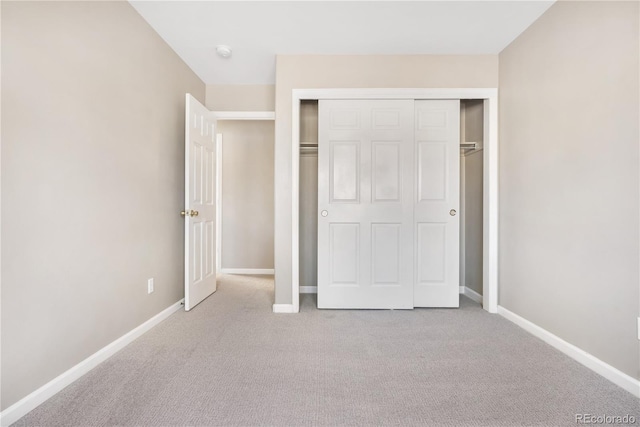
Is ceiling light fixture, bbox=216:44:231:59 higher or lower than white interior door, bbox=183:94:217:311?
higher

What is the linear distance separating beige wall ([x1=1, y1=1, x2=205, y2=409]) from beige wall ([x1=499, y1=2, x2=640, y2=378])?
9.60 ft

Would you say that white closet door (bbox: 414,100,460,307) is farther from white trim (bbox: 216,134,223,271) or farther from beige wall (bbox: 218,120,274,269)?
white trim (bbox: 216,134,223,271)

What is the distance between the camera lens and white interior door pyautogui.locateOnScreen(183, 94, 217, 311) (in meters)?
2.58

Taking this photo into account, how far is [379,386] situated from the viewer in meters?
1.53

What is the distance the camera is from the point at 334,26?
225cm

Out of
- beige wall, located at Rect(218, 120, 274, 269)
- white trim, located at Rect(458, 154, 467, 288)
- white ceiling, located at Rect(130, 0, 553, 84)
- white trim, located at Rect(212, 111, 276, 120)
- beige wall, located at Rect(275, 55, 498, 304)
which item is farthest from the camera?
beige wall, located at Rect(218, 120, 274, 269)

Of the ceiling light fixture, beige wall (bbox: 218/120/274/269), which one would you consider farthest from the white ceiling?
beige wall (bbox: 218/120/274/269)

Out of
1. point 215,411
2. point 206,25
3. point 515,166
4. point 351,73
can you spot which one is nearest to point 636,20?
point 515,166

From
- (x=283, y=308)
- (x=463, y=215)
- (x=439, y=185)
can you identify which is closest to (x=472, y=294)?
(x=463, y=215)

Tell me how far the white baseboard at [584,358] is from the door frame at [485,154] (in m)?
0.42

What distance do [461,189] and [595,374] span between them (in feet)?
6.35

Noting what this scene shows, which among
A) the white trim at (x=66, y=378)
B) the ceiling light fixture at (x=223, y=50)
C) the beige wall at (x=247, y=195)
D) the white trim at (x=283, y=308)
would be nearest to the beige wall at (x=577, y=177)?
the white trim at (x=283, y=308)

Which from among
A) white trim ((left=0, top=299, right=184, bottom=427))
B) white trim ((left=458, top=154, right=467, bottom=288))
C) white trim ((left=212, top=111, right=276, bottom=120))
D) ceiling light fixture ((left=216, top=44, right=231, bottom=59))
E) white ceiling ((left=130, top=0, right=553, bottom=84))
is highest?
white ceiling ((left=130, top=0, right=553, bottom=84))

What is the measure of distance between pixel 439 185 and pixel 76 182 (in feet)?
8.88
